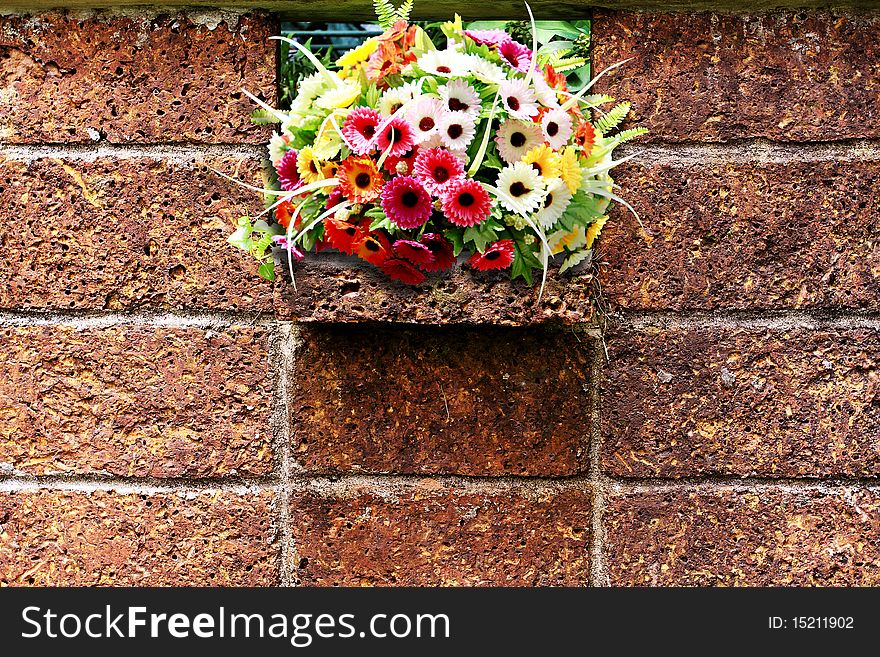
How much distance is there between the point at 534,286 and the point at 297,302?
0.27 m

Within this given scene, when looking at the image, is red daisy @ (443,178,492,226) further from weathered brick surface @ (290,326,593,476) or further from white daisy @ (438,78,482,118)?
weathered brick surface @ (290,326,593,476)

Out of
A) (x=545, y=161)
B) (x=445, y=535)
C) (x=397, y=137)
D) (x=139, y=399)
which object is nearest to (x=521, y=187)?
(x=545, y=161)

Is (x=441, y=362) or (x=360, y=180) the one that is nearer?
(x=360, y=180)

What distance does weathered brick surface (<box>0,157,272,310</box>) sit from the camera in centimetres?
111

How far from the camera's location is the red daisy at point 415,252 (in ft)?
3.00

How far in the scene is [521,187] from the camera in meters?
0.92

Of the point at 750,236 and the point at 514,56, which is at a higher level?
the point at 514,56

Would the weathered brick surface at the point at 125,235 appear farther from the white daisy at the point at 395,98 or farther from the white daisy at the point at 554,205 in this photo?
the white daisy at the point at 554,205

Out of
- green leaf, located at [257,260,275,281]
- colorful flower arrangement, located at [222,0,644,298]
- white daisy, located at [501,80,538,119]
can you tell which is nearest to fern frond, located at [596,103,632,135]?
colorful flower arrangement, located at [222,0,644,298]

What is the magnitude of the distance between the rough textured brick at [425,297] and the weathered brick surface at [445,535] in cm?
Result: 29

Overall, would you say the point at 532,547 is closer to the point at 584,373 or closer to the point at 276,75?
the point at 584,373

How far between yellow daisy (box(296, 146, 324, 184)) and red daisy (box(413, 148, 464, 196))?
0.38ft

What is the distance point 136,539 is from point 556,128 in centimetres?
77

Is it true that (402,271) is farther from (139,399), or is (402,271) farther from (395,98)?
(139,399)
